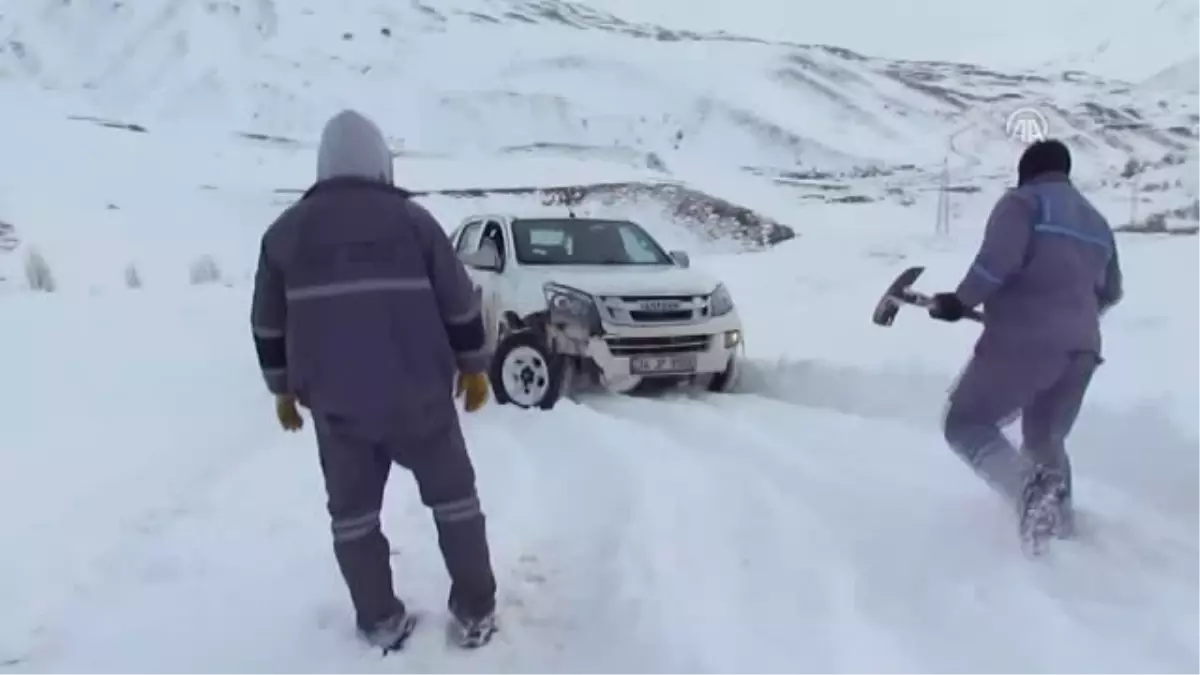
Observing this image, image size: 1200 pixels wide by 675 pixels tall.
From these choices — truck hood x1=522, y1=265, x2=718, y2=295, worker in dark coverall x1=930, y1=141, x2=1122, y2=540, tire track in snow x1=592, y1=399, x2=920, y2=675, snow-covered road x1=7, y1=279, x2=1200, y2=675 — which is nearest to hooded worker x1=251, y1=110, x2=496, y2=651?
snow-covered road x1=7, y1=279, x2=1200, y2=675

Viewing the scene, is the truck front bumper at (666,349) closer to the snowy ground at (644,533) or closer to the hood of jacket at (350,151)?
the snowy ground at (644,533)

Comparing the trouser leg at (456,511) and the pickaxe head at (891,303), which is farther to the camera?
the pickaxe head at (891,303)

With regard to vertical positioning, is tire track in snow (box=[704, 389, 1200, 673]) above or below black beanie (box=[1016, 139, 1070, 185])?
below

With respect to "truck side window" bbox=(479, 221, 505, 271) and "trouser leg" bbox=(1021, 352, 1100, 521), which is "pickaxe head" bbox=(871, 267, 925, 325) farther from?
"truck side window" bbox=(479, 221, 505, 271)

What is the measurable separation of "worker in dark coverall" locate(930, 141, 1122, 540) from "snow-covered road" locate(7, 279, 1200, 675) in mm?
313

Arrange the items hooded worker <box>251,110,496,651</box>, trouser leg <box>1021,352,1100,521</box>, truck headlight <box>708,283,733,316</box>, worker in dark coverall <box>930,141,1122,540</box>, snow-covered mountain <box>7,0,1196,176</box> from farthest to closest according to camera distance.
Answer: snow-covered mountain <box>7,0,1196,176</box>
truck headlight <box>708,283,733,316</box>
trouser leg <box>1021,352,1100,521</box>
worker in dark coverall <box>930,141,1122,540</box>
hooded worker <box>251,110,496,651</box>

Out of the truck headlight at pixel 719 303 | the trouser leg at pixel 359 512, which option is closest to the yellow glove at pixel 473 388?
the trouser leg at pixel 359 512

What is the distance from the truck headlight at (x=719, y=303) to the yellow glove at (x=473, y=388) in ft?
14.8

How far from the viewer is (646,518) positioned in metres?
4.71

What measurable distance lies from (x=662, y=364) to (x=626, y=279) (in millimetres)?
688

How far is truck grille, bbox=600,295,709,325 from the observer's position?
759 centimetres

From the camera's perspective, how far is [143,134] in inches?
1448

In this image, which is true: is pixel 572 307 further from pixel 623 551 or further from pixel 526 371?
pixel 623 551

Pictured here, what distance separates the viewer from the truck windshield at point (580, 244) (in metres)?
8.65
